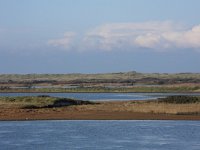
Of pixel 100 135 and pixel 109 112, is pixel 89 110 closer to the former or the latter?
pixel 109 112

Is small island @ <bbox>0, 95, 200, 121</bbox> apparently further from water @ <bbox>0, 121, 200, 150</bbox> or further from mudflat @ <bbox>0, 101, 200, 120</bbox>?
water @ <bbox>0, 121, 200, 150</bbox>

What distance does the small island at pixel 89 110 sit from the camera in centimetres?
5038

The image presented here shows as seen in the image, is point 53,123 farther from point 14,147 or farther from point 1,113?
point 14,147

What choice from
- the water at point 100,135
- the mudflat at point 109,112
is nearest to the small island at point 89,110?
the mudflat at point 109,112

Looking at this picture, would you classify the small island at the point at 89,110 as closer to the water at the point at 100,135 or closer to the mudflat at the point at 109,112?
the mudflat at the point at 109,112

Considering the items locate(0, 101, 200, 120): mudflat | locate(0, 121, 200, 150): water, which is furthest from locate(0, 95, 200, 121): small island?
locate(0, 121, 200, 150): water

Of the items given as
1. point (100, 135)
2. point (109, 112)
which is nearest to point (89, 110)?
point (109, 112)

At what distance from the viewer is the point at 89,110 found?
5622 cm

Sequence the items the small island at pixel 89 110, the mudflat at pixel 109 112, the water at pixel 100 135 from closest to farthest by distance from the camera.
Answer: the water at pixel 100 135 < the mudflat at pixel 109 112 < the small island at pixel 89 110

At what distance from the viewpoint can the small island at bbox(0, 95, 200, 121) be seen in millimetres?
50375

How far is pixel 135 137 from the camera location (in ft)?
120

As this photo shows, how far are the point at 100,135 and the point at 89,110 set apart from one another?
1847cm

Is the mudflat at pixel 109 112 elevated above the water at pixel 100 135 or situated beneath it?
elevated above

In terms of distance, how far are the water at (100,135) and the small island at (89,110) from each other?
3.33m
